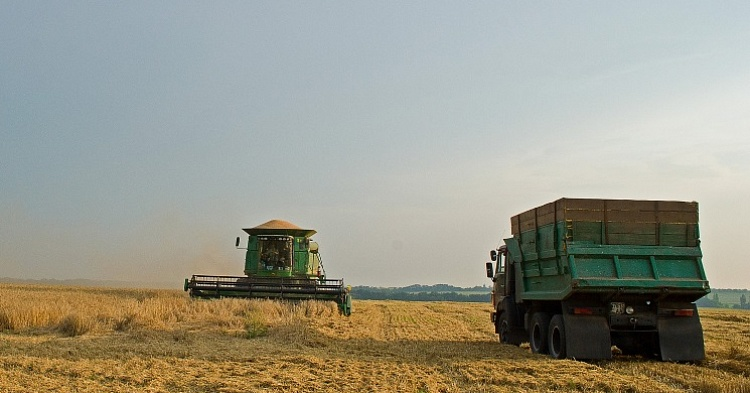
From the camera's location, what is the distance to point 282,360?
10.6 meters

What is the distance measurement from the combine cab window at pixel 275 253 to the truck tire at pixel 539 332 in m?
14.3

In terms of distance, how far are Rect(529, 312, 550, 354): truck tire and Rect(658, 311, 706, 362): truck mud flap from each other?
2096 millimetres

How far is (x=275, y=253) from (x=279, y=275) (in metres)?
0.93

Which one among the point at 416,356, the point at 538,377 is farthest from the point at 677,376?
the point at 416,356

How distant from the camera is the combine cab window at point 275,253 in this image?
86.8 feet

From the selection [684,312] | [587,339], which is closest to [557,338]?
[587,339]

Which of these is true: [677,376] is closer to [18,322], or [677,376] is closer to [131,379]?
[131,379]

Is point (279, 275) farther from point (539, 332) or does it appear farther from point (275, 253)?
point (539, 332)

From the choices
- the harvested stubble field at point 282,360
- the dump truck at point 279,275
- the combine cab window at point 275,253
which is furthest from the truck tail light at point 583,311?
the combine cab window at point 275,253

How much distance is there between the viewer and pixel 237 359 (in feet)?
35.2

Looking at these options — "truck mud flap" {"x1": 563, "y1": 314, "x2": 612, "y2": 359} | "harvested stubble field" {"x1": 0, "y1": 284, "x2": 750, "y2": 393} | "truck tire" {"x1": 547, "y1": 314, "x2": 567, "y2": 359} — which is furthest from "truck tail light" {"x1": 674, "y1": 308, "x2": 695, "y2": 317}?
"truck tire" {"x1": 547, "y1": 314, "x2": 567, "y2": 359}

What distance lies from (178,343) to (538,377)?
724cm

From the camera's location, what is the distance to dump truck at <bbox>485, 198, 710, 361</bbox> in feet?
38.5

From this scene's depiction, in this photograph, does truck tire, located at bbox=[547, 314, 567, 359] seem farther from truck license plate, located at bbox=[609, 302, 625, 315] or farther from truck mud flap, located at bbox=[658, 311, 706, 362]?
truck mud flap, located at bbox=[658, 311, 706, 362]
